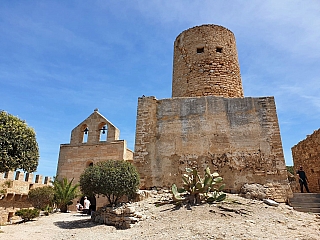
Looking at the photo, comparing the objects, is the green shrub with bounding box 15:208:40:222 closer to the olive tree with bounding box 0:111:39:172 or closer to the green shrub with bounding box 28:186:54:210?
the olive tree with bounding box 0:111:39:172

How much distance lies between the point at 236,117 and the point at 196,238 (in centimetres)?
616

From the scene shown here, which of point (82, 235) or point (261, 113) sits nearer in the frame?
point (82, 235)

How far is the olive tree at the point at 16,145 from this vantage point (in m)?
8.84

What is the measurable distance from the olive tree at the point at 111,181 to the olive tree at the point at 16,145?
2121mm

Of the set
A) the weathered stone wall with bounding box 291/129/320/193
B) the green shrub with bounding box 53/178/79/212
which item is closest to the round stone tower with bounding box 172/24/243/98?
the weathered stone wall with bounding box 291/129/320/193

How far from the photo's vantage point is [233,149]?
34.4ft

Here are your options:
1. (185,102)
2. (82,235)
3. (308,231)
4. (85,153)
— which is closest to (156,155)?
(185,102)

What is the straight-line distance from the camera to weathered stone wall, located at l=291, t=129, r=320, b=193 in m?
13.7

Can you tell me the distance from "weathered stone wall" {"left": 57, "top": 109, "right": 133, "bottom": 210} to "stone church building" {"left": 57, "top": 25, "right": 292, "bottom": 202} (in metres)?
6.57

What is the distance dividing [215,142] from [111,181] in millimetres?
4526

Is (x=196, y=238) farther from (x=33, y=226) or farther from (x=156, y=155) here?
(x=33, y=226)

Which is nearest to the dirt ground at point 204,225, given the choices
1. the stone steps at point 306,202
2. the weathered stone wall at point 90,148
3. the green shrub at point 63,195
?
the stone steps at point 306,202

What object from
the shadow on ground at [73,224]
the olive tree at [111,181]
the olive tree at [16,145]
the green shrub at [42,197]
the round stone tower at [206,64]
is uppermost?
the round stone tower at [206,64]

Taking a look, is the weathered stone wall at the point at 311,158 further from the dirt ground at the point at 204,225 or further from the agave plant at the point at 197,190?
the agave plant at the point at 197,190
